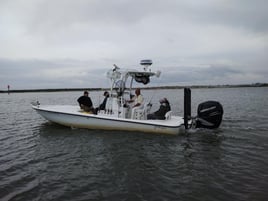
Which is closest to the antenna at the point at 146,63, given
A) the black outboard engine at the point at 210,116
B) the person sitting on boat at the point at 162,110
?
the person sitting on boat at the point at 162,110

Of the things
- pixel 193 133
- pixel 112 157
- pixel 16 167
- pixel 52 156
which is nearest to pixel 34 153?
pixel 52 156

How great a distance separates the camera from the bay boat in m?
11.3

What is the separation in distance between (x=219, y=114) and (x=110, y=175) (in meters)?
6.17

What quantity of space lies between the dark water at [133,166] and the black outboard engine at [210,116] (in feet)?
1.96

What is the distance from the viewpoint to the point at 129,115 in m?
12.4

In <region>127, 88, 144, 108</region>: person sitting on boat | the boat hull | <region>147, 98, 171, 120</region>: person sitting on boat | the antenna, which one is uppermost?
the antenna

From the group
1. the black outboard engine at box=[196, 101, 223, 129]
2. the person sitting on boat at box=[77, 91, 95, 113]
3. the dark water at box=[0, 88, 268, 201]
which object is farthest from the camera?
the person sitting on boat at box=[77, 91, 95, 113]

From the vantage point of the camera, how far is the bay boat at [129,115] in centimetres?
1126

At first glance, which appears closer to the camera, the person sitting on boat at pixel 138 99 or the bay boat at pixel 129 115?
the bay boat at pixel 129 115

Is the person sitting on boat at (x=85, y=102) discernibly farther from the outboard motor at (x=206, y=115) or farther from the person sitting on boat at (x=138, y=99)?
the outboard motor at (x=206, y=115)

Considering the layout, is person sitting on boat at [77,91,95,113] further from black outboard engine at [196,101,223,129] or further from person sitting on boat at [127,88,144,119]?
black outboard engine at [196,101,223,129]

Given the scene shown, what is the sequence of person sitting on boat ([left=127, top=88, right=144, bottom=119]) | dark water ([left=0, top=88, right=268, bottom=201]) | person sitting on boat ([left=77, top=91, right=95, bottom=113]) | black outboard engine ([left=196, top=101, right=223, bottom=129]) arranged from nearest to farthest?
dark water ([left=0, top=88, right=268, bottom=201]) < black outboard engine ([left=196, top=101, right=223, bottom=129]) < person sitting on boat ([left=127, top=88, right=144, bottom=119]) < person sitting on boat ([left=77, top=91, right=95, bottom=113])

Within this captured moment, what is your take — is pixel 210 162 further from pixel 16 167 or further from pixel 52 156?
pixel 16 167

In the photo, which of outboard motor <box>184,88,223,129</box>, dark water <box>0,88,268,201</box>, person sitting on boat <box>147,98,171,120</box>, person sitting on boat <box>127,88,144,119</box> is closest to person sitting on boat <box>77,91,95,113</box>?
dark water <box>0,88,268,201</box>
